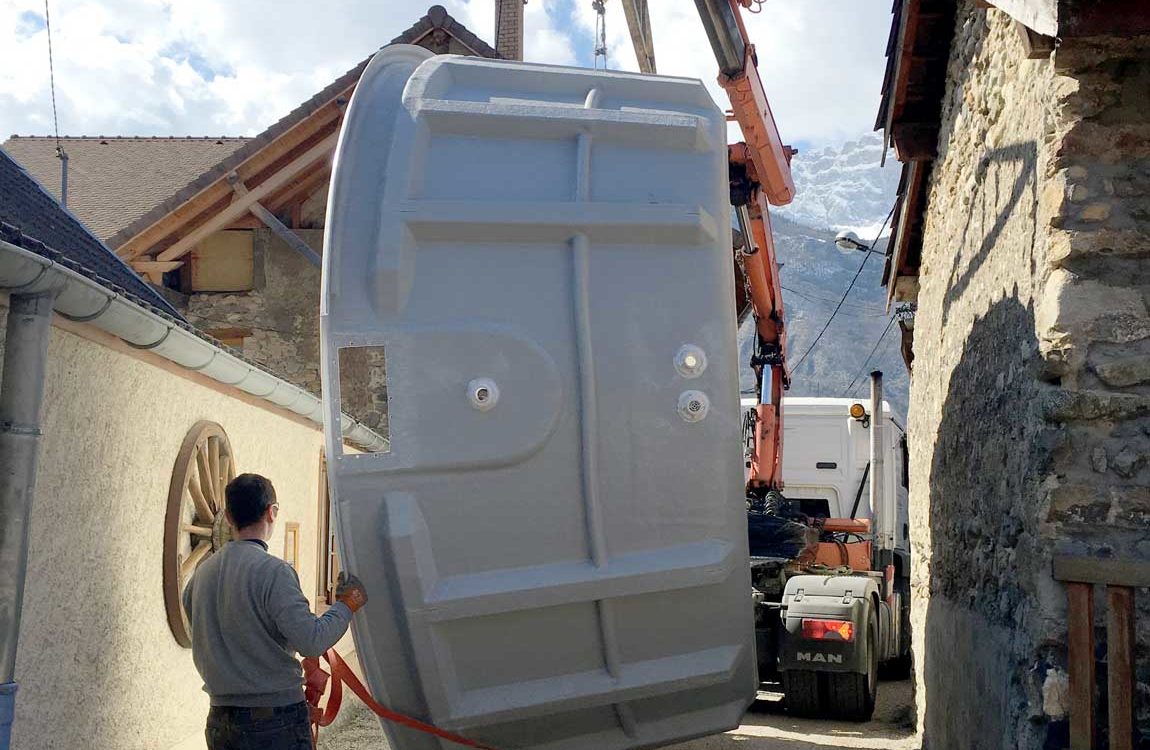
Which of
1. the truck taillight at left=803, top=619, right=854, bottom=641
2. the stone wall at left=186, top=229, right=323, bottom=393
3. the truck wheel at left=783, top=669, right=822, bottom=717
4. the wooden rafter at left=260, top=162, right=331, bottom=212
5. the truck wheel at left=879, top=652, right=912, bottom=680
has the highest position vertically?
the wooden rafter at left=260, top=162, right=331, bottom=212

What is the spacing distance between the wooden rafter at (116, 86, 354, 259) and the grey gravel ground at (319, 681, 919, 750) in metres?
7.42

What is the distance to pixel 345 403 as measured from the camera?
1405 cm

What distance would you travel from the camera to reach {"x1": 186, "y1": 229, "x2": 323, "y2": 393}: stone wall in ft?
50.4

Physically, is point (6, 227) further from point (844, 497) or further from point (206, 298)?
point (206, 298)

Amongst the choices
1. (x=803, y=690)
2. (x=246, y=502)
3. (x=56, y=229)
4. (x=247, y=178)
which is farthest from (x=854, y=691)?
(x=247, y=178)

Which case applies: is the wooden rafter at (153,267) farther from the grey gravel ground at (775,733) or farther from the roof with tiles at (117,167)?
the grey gravel ground at (775,733)

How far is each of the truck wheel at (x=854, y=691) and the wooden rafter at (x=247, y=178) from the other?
350 inches

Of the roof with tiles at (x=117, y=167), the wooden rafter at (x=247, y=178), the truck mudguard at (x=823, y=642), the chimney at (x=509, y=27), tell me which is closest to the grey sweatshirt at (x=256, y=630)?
the truck mudguard at (x=823, y=642)

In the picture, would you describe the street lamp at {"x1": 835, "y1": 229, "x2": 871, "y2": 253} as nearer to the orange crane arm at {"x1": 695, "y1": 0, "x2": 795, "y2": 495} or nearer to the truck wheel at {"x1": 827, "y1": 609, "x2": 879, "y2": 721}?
the orange crane arm at {"x1": 695, "y1": 0, "x2": 795, "y2": 495}

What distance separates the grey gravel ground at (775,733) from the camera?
322 inches

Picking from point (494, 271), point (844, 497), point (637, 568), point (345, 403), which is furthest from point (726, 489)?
point (345, 403)

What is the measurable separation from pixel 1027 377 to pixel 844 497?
27.4ft

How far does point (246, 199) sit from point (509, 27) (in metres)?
4.59

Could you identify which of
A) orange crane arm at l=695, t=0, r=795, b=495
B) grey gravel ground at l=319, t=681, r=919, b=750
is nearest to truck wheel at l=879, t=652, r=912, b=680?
grey gravel ground at l=319, t=681, r=919, b=750
